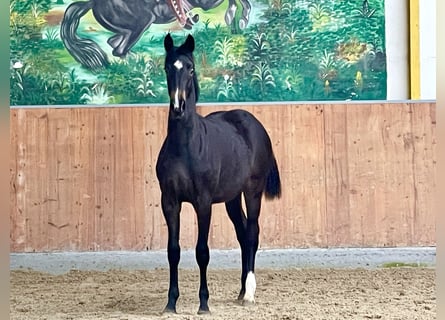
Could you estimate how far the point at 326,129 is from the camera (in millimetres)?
6613

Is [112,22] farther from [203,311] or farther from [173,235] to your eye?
[203,311]

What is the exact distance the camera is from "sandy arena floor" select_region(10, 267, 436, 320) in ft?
15.1

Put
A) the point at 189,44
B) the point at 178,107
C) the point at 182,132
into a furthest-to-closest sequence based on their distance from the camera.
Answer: the point at 182,132 < the point at 189,44 < the point at 178,107

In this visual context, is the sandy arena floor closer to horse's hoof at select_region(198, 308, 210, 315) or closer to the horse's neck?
horse's hoof at select_region(198, 308, 210, 315)

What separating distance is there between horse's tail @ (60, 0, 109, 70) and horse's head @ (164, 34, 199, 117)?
263 centimetres

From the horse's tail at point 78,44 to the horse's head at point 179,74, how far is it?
8.63ft

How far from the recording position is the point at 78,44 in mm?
6785

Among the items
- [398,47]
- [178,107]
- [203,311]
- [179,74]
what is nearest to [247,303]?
[203,311]

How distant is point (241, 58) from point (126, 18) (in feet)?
3.83

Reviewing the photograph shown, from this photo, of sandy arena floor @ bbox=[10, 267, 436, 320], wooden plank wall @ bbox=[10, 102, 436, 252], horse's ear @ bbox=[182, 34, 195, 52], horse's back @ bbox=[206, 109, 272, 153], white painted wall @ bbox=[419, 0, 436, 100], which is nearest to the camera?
horse's ear @ bbox=[182, 34, 195, 52]

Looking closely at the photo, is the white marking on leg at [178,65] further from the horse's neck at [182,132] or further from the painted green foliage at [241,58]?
the painted green foliage at [241,58]

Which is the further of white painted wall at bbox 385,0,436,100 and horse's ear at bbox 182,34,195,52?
white painted wall at bbox 385,0,436,100

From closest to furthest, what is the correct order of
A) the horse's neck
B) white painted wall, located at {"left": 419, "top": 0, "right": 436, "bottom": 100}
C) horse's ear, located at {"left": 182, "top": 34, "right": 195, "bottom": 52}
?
horse's ear, located at {"left": 182, "top": 34, "right": 195, "bottom": 52}, the horse's neck, white painted wall, located at {"left": 419, "top": 0, "right": 436, "bottom": 100}

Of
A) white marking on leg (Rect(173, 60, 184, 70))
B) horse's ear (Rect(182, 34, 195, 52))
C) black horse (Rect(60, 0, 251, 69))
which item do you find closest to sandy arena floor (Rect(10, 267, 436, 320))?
white marking on leg (Rect(173, 60, 184, 70))
